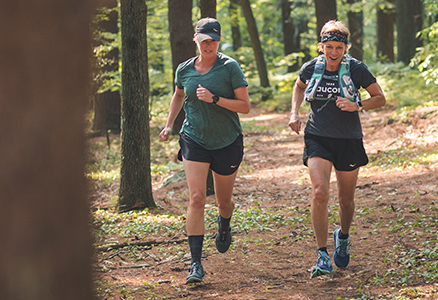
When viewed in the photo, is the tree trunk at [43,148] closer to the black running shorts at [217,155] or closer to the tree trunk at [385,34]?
the black running shorts at [217,155]

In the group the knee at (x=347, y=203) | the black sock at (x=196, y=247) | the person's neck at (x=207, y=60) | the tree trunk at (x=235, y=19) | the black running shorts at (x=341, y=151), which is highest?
the tree trunk at (x=235, y=19)

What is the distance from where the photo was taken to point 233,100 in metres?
4.90

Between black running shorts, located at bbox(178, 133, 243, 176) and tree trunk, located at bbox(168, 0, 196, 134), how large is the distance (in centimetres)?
843

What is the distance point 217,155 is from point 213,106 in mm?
527

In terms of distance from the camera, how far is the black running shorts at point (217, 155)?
4984 millimetres

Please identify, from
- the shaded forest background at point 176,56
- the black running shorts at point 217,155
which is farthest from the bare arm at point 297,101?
the shaded forest background at point 176,56

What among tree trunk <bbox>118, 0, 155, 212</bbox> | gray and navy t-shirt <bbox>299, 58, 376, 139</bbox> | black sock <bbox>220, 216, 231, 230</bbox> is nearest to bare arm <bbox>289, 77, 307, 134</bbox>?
gray and navy t-shirt <bbox>299, 58, 376, 139</bbox>

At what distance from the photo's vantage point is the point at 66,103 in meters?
1.80

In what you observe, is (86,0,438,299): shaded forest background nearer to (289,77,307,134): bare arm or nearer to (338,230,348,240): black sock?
(338,230,348,240): black sock

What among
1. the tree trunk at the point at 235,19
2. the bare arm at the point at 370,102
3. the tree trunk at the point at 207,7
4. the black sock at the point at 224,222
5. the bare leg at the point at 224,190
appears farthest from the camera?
the tree trunk at the point at 235,19

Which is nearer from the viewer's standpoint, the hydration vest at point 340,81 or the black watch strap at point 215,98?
the black watch strap at point 215,98

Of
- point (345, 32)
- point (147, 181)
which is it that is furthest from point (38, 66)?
point (147, 181)

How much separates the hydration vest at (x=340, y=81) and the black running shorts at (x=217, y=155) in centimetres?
93

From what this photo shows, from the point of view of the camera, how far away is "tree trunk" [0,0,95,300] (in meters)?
1.66
